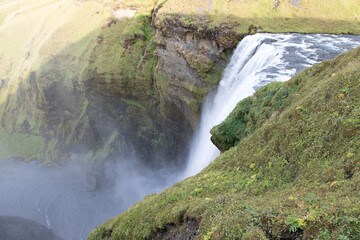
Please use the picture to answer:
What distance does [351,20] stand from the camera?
27047 millimetres

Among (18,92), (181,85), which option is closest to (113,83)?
(181,85)

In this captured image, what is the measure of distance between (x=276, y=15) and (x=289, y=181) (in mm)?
25712

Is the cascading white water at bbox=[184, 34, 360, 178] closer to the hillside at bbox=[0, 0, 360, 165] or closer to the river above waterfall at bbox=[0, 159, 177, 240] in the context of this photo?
the hillside at bbox=[0, 0, 360, 165]

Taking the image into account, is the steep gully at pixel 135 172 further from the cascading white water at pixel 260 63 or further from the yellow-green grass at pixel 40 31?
the yellow-green grass at pixel 40 31

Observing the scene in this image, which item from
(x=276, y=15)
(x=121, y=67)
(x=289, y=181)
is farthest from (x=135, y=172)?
(x=289, y=181)

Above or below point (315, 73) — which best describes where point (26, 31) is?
above

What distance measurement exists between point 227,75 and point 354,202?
22.6 metres

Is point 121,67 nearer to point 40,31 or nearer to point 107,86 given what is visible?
point 107,86

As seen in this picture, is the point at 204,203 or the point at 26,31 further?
the point at 26,31

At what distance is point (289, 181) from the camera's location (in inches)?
285

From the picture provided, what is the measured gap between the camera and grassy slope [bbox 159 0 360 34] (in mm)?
26703

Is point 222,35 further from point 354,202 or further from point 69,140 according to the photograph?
point 69,140

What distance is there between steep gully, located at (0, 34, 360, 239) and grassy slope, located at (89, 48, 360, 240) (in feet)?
24.6

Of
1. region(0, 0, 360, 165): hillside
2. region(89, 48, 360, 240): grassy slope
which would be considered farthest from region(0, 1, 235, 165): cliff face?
region(89, 48, 360, 240): grassy slope
